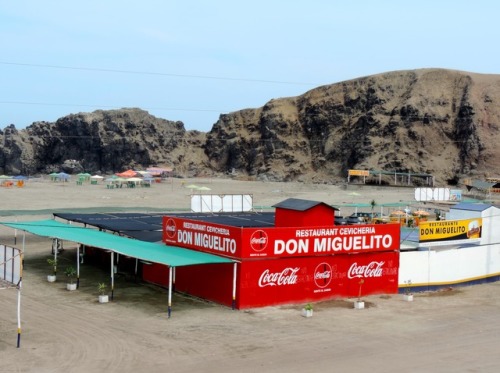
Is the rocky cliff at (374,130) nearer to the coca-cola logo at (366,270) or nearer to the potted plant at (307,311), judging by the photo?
the coca-cola logo at (366,270)

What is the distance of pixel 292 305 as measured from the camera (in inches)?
835

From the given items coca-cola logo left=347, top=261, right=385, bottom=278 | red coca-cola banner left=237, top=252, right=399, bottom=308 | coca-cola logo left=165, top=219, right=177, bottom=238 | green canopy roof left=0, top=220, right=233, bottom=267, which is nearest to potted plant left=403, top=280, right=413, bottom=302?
red coca-cola banner left=237, top=252, right=399, bottom=308

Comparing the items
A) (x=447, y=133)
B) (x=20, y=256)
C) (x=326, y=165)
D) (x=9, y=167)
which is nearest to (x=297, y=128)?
(x=326, y=165)

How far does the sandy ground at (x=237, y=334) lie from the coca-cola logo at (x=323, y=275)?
2.31 feet

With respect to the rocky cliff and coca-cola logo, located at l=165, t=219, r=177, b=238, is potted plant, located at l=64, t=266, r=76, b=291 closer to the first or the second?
coca-cola logo, located at l=165, t=219, r=177, b=238

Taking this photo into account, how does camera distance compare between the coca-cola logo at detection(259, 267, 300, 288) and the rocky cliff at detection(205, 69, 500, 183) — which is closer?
the coca-cola logo at detection(259, 267, 300, 288)

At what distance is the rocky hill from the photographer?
10775 centimetres

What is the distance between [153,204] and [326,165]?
6329 centimetres

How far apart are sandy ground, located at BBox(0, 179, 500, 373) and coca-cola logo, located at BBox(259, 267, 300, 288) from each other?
2.71 ft

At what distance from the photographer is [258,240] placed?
2059 cm

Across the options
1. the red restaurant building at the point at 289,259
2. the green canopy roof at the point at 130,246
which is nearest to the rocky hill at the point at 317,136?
the red restaurant building at the point at 289,259

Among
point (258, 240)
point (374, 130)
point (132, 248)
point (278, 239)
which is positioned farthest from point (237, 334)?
point (374, 130)

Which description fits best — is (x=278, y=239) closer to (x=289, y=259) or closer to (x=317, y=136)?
(x=289, y=259)

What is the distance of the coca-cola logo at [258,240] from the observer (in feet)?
66.9
